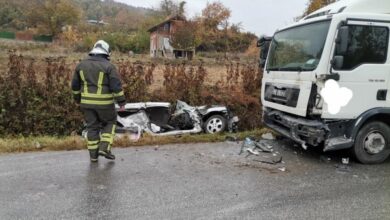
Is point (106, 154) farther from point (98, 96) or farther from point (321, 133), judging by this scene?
point (321, 133)

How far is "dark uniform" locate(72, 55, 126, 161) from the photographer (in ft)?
18.4

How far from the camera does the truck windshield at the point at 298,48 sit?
18.9 ft

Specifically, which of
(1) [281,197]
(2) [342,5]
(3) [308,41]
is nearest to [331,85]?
(3) [308,41]

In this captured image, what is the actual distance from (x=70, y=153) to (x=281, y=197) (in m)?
3.67

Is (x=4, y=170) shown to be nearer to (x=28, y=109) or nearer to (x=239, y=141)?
(x=28, y=109)

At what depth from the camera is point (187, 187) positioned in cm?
480

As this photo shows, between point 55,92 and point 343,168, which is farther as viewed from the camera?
point 55,92

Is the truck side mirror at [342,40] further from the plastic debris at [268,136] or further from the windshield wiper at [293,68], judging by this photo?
the plastic debris at [268,136]

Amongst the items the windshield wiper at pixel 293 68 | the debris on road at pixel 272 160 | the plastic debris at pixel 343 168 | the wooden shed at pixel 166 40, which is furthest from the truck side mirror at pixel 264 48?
the wooden shed at pixel 166 40

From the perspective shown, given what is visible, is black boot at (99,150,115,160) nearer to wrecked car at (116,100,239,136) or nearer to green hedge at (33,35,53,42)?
wrecked car at (116,100,239,136)

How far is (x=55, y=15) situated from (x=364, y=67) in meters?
59.8

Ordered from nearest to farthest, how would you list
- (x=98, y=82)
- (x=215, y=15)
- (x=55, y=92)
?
(x=98, y=82)
(x=55, y=92)
(x=215, y=15)

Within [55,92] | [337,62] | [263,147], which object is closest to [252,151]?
[263,147]

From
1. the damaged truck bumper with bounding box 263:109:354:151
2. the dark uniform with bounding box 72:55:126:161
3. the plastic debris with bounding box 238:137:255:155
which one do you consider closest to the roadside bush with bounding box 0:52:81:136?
the dark uniform with bounding box 72:55:126:161
